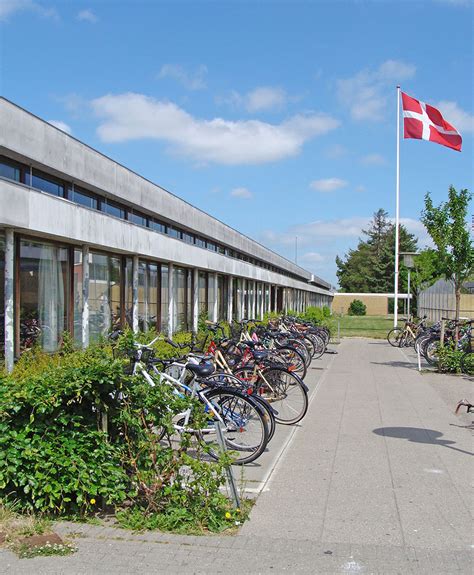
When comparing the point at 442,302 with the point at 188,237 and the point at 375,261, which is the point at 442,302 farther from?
the point at 375,261

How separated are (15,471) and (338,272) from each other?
10451 centimetres

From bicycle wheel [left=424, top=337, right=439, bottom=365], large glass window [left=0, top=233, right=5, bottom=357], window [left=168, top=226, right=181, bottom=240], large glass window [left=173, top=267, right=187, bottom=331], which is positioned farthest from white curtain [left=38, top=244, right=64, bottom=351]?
bicycle wheel [left=424, top=337, right=439, bottom=365]

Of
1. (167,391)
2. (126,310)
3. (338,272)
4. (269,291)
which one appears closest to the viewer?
(167,391)

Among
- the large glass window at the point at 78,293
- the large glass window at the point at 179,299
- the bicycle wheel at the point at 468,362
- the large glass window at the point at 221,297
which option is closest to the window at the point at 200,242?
the large glass window at the point at 221,297

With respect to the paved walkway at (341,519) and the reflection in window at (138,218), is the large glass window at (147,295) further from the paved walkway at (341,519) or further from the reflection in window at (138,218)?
the paved walkway at (341,519)

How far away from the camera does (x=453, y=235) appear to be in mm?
15289

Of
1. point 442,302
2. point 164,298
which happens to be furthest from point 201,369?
point 442,302

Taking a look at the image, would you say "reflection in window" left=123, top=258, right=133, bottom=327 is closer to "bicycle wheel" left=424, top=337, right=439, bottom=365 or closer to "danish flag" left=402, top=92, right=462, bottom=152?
"bicycle wheel" left=424, top=337, right=439, bottom=365

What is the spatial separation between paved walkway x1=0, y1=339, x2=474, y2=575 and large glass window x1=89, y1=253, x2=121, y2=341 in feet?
11.9

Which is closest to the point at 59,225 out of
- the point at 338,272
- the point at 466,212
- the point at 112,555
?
the point at 112,555

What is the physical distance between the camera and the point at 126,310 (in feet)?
37.6

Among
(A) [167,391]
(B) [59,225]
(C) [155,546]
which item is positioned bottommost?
(C) [155,546]

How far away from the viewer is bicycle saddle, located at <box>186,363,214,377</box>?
6.78 m

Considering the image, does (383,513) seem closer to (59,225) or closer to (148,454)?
(148,454)
